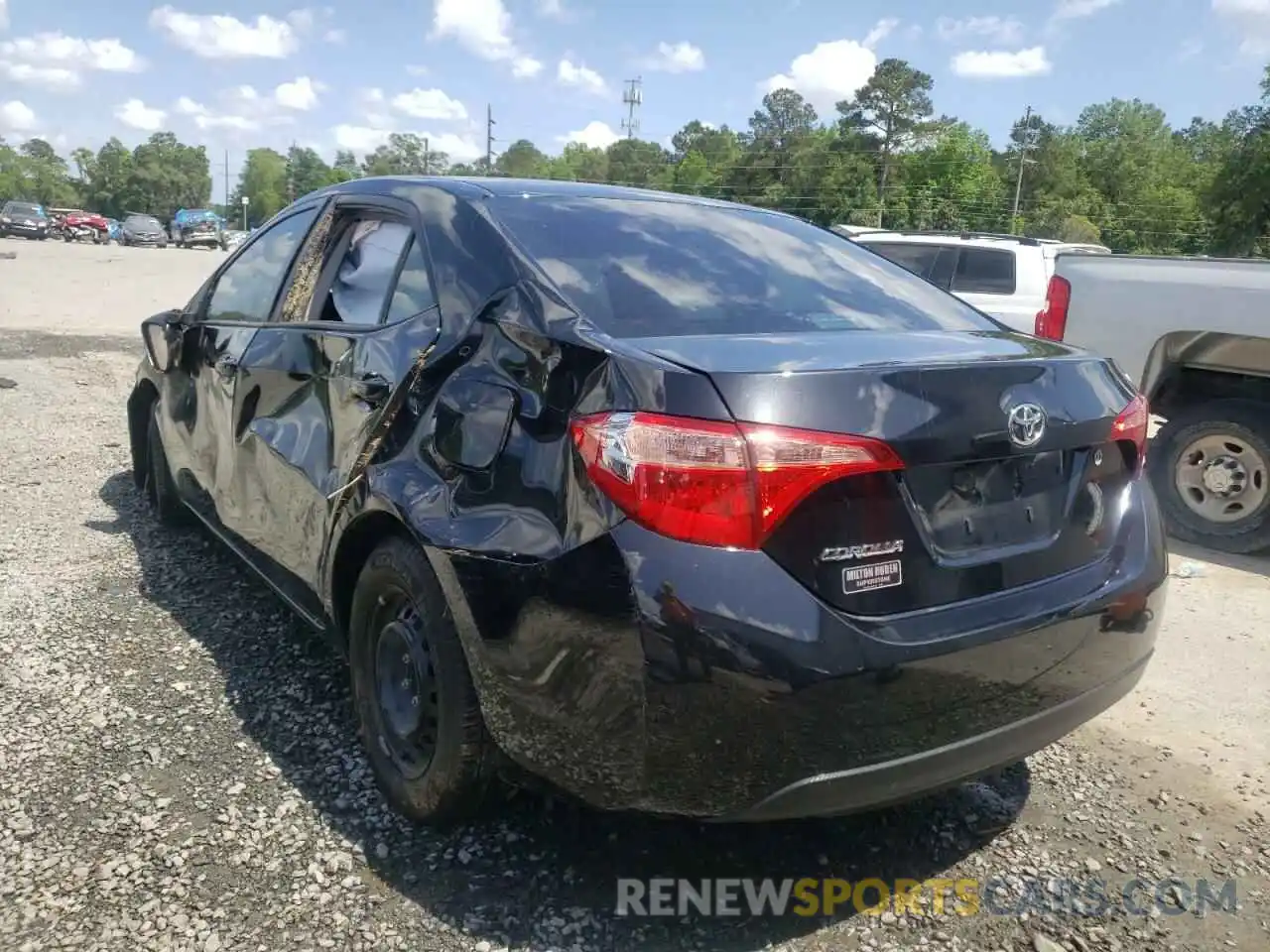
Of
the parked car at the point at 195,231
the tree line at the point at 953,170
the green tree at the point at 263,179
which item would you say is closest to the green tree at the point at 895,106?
the tree line at the point at 953,170

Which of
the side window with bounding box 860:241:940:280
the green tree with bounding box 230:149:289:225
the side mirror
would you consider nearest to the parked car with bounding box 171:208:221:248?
the side window with bounding box 860:241:940:280

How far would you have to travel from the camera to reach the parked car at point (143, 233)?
5022 centimetres

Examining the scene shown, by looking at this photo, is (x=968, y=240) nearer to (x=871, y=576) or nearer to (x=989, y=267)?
(x=989, y=267)

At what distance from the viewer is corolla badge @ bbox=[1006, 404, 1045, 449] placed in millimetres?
2168

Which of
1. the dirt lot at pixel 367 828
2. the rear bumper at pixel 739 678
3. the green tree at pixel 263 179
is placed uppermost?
the green tree at pixel 263 179

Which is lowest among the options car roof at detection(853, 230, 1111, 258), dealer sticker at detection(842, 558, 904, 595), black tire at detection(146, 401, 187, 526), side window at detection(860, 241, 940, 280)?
black tire at detection(146, 401, 187, 526)

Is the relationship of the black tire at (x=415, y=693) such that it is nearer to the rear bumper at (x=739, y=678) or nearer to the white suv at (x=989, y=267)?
the rear bumper at (x=739, y=678)

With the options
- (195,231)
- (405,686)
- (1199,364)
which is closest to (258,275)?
(405,686)

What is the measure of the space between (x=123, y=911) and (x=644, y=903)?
3.98ft

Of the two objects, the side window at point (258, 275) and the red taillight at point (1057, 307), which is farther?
the red taillight at point (1057, 307)

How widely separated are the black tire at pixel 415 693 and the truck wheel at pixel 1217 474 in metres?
4.92

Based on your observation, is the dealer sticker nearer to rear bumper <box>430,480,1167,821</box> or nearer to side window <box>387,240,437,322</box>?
rear bumper <box>430,480,1167,821</box>

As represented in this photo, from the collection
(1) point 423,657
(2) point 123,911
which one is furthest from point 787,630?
(2) point 123,911

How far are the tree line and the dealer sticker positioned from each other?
1969 inches
